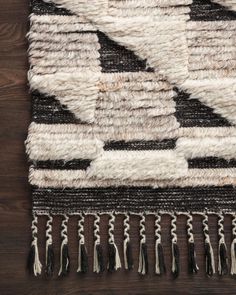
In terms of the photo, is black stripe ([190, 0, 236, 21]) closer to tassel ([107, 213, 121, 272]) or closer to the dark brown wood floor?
the dark brown wood floor

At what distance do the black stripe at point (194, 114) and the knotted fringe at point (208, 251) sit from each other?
0.63 ft

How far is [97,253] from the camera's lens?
0.83 meters

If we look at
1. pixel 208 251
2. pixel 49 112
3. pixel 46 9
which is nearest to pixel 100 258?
pixel 208 251

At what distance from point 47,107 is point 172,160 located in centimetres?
29

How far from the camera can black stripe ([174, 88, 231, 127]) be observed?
2.81 ft

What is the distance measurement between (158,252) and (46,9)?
569 mm

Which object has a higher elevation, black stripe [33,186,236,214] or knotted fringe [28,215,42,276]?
black stripe [33,186,236,214]

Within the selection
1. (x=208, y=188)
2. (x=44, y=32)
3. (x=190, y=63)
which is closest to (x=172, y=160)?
(x=208, y=188)

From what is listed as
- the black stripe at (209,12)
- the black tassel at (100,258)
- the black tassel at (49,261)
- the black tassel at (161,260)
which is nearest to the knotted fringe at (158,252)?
the black tassel at (161,260)

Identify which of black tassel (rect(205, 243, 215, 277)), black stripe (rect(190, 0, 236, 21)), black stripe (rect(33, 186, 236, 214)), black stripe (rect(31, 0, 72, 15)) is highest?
black stripe (rect(190, 0, 236, 21))

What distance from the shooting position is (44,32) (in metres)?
0.87

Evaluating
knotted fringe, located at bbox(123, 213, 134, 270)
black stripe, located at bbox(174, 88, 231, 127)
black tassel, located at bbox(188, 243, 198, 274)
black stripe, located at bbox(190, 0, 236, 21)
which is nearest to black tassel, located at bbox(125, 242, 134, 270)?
knotted fringe, located at bbox(123, 213, 134, 270)

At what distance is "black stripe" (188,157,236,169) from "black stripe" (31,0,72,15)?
42cm

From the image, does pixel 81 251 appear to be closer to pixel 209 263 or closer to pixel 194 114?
pixel 209 263
